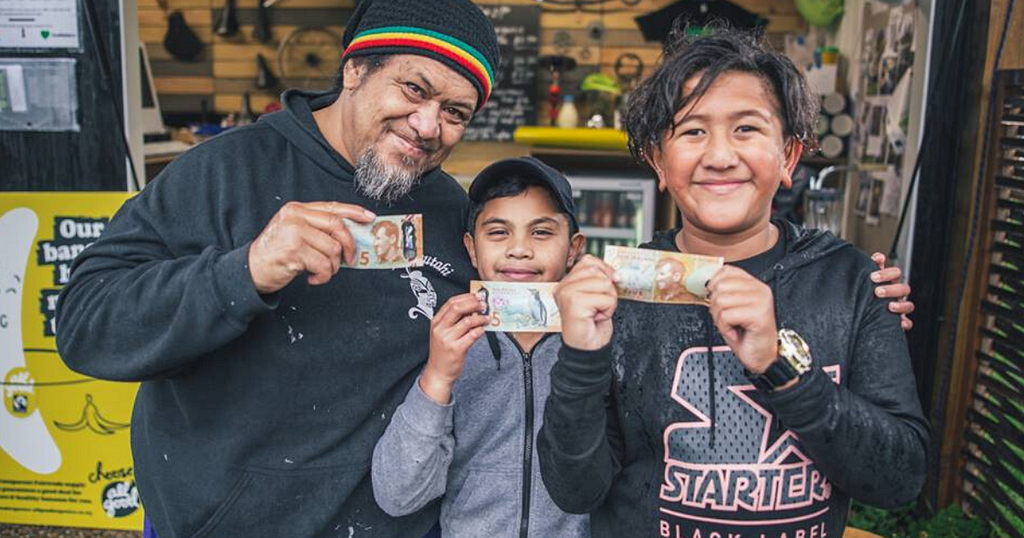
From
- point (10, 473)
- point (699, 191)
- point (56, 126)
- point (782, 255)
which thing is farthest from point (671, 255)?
point (10, 473)

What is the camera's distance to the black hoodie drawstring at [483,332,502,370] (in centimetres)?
177

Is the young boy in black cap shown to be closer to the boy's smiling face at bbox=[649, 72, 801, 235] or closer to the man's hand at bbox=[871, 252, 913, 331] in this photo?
the boy's smiling face at bbox=[649, 72, 801, 235]

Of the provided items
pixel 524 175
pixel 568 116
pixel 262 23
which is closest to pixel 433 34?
pixel 524 175

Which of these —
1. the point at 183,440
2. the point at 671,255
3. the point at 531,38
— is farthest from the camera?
the point at 531,38

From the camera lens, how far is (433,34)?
171cm

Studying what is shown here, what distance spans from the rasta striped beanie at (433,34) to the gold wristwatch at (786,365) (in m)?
0.86

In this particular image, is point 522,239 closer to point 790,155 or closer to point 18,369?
point 790,155

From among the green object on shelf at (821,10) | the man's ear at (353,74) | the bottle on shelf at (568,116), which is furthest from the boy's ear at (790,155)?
the green object on shelf at (821,10)

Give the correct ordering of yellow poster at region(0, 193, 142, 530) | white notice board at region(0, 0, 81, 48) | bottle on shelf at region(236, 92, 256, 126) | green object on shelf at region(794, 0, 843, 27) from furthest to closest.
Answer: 1. bottle on shelf at region(236, 92, 256, 126)
2. green object on shelf at region(794, 0, 843, 27)
3. yellow poster at region(0, 193, 142, 530)
4. white notice board at region(0, 0, 81, 48)

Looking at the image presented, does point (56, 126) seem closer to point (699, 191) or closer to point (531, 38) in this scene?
point (699, 191)

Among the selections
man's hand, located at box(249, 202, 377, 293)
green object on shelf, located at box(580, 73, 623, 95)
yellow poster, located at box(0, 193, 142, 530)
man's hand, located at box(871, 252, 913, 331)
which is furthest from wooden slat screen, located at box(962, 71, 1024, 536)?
green object on shelf, located at box(580, 73, 623, 95)

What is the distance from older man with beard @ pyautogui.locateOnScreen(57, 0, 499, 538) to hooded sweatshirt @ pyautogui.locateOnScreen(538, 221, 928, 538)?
1.48 feet

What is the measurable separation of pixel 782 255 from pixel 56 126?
99.2 inches

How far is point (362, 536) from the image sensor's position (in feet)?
5.79
